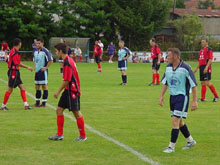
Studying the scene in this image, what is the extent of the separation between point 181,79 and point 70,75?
2.01m

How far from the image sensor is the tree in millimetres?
55291

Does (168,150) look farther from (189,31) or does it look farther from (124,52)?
(189,31)

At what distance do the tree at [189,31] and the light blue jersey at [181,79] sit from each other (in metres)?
47.4

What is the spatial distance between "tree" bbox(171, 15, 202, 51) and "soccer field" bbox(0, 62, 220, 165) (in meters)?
40.3

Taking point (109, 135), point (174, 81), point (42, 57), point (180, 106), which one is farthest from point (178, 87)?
point (42, 57)

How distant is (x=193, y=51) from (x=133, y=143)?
44.9m

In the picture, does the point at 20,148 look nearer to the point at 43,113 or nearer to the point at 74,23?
the point at 43,113

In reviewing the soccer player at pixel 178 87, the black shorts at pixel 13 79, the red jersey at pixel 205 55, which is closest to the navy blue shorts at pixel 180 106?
the soccer player at pixel 178 87

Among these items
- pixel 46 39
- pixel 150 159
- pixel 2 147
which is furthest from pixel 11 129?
pixel 46 39

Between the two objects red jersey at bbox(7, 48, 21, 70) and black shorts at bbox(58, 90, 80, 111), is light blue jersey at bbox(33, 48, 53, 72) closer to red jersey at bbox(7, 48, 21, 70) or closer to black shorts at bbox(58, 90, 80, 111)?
red jersey at bbox(7, 48, 21, 70)

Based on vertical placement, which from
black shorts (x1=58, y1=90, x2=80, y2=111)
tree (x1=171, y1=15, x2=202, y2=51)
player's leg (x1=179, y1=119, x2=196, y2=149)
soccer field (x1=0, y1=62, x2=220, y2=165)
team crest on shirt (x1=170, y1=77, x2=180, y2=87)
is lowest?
soccer field (x1=0, y1=62, x2=220, y2=165)

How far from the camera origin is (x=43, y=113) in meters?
12.4

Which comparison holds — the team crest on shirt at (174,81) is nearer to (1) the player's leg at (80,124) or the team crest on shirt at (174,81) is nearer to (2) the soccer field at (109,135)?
(2) the soccer field at (109,135)

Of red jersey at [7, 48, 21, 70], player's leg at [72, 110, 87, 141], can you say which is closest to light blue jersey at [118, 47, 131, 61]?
red jersey at [7, 48, 21, 70]
